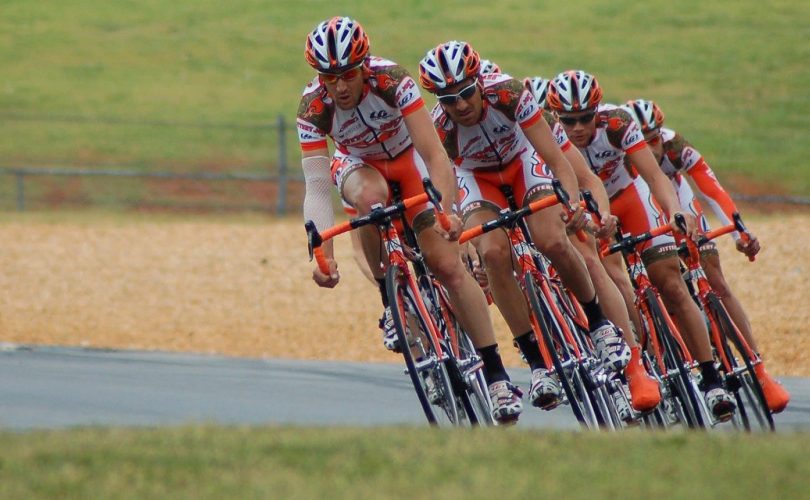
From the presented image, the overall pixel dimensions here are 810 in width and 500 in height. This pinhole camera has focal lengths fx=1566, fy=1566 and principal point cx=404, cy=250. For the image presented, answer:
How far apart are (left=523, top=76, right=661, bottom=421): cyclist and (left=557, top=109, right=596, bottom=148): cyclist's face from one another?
0.49 meters

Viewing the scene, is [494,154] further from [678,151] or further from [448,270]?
[678,151]

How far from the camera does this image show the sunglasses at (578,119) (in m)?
9.49

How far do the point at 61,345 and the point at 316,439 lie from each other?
7.80 m

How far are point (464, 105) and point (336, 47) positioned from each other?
91 cm

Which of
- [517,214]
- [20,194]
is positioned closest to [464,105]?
[517,214]

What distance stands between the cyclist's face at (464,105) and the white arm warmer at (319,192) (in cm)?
80

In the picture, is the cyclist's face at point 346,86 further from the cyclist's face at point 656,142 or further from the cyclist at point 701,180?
the cyclist's face at point 656,142

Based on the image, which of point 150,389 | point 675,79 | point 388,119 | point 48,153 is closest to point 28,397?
point 150,389

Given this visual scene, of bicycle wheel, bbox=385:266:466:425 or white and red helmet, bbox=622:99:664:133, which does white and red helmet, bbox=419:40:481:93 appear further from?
white and red helmet, bbox=622:99:664:133

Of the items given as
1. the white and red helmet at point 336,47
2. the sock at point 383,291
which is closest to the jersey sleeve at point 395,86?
the white and red helmet at point 336,47

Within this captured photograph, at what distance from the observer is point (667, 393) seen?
9.60 metres

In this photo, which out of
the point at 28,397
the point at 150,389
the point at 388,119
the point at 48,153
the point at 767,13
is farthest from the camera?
the point at 767,13

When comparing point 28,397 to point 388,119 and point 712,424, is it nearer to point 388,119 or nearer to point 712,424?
point 388,119

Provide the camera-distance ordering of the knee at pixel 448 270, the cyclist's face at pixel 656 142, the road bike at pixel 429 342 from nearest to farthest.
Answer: the road bike at pixel 429 342 → the knee at pixel 448 270 → the cyclist's face at pixel 656 142
